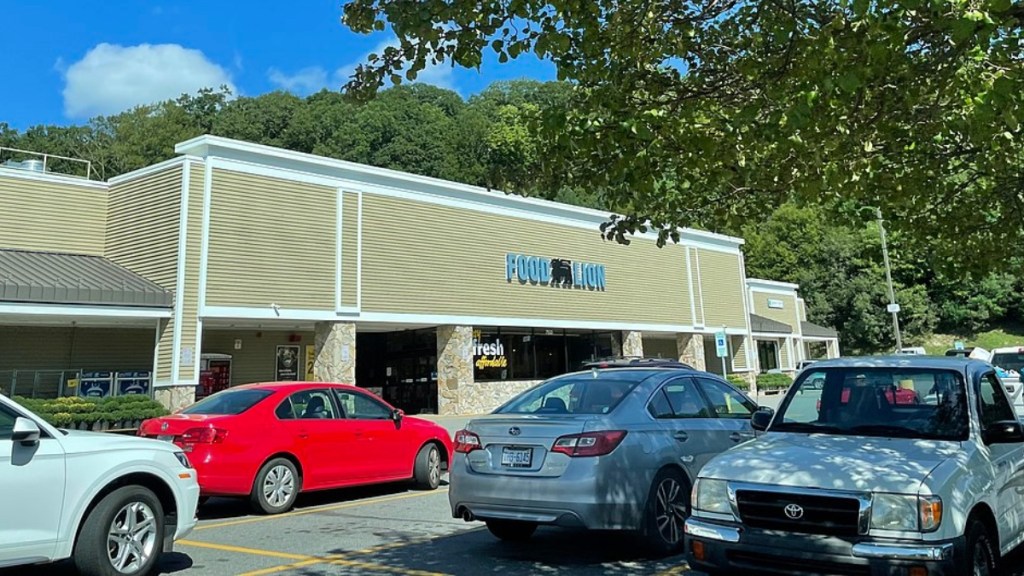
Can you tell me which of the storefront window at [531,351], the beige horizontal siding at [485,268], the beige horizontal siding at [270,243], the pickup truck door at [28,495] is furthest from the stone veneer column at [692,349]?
the pickup truck door at [28,495]

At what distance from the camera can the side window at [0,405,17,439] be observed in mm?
5391

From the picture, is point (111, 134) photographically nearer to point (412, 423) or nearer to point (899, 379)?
point (412, 423)

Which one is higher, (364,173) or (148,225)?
(364,173)

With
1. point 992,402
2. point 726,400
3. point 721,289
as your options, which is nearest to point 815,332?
point 721,289

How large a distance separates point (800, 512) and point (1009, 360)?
1498cm

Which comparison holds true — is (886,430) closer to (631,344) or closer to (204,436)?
(204,436)

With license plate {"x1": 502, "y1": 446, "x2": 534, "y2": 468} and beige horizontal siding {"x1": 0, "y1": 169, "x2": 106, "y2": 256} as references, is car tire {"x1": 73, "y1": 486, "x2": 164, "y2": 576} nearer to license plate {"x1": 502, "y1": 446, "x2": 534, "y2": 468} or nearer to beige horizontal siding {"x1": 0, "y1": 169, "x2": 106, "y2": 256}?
license plate {"x1": 502, "y1": 446, "x2": 534, "y2": 468}

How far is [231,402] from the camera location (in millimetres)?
9555

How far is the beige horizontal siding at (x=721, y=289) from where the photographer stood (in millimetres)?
38844

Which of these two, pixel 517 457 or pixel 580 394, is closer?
pixel 517 457

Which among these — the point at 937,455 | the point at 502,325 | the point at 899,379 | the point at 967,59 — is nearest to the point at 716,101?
the point at 967,59

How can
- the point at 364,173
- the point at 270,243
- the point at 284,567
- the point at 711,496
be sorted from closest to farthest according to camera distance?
the point at 711,496 < the point at 284,567 < the point at 270,243 < the point at 364,173

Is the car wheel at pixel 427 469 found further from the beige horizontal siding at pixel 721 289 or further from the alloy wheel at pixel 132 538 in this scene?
the beige horizontal siding at pixel 721 289

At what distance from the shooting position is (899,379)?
19.0ft
